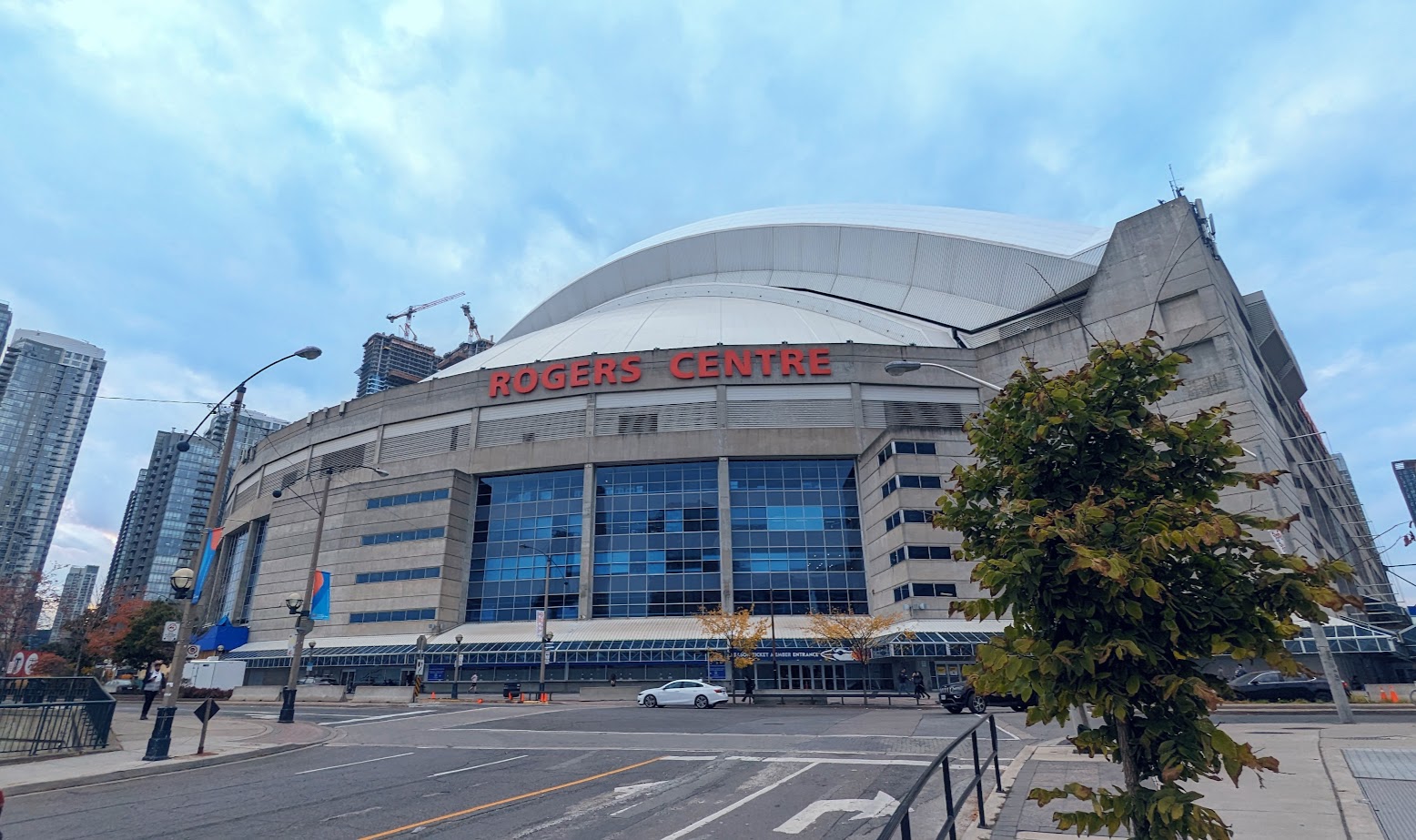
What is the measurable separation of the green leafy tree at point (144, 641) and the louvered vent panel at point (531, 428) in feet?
113

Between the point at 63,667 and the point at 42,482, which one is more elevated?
the point at 42,482

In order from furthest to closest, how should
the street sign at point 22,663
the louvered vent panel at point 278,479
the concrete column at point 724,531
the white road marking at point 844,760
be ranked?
the louvered vent panel at point 278,479 → the concrete column at point 724,531 → the street sign at point 22,663 → the white road marking at point 844,760

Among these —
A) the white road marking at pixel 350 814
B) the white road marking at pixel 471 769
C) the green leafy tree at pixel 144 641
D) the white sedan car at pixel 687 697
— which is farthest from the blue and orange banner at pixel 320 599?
the green leafy tree at pixel 144 641

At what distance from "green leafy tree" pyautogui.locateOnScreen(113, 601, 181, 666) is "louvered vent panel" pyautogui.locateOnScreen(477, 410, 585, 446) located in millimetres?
34478

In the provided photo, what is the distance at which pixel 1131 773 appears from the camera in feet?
15.1

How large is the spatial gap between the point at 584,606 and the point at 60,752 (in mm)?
35568

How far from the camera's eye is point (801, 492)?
2127 inches

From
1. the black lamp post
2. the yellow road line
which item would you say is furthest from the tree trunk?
the black lamp post

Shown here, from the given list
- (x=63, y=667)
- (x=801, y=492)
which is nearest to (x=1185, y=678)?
(x=801, y=492)

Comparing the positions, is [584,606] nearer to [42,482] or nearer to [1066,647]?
[1066,647]

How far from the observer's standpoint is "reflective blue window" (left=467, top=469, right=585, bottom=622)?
2098 inches

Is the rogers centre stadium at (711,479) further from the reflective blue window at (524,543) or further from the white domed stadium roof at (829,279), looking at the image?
the white domed stadium roof at (829,279)

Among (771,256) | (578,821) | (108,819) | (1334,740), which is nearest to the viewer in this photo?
(578,821)

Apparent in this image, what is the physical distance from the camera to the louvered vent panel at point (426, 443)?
192ft
